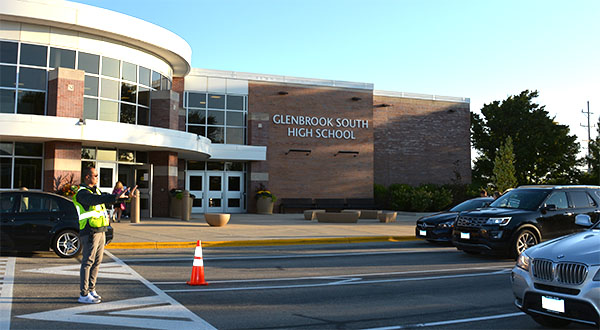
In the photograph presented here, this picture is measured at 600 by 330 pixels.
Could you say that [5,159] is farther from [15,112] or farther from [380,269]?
[380,269]

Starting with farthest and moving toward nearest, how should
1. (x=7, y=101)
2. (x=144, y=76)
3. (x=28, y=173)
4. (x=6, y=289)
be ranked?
1. (x=144, y=76)
2. (x=28, y=173)
3. (x=7, y=101)
4. (x=6, y=289)

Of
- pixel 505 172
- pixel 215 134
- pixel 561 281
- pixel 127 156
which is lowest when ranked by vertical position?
pixel 561 281

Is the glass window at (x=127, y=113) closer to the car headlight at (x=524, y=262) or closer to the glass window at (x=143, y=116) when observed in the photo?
the glass window at (x=143, y=116)

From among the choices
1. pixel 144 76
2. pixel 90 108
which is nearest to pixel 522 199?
pixel 90 108

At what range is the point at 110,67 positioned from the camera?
23.3 meters

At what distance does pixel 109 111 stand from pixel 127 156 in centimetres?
241

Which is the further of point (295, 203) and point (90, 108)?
point (295, 203)

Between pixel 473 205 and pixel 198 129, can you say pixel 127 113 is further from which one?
pixel 473 205

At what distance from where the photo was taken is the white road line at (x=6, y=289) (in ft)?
20.9

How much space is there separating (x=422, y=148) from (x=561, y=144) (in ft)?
57.4

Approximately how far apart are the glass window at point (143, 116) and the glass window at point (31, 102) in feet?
14.4

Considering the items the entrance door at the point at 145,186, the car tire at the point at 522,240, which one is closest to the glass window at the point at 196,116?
the entrance door at the point at 145,186

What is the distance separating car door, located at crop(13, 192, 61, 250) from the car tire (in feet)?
35.2

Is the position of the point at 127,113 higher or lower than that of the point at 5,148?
higher
